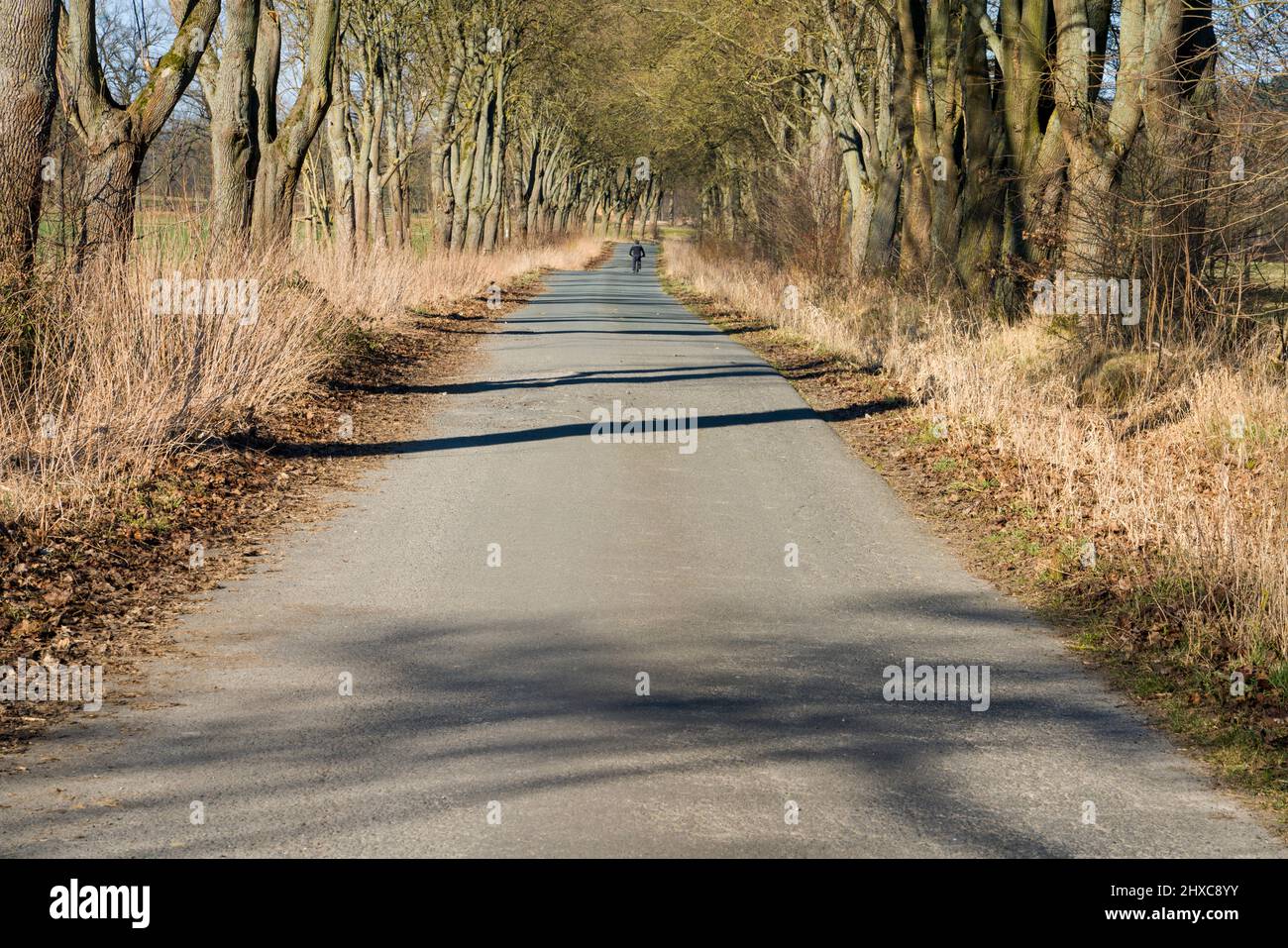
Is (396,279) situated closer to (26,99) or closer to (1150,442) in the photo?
(26,99)

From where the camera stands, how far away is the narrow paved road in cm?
467

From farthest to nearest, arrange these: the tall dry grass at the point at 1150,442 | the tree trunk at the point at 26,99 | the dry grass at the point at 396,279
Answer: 1. the dry grass at the point at 396,279
2. the tree trunk at the point at 26,99
3. the tall dry grass at the point at 1150,442

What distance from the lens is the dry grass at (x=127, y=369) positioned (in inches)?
Result: 352

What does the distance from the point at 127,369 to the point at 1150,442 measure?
8.16 m

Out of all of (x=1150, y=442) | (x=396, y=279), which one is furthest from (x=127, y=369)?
(x=396, y=279)

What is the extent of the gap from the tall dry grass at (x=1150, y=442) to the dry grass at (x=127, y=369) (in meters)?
6.30

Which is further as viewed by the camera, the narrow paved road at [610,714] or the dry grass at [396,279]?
the dry grass at [396,279]

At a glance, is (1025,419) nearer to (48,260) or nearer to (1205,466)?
(1205,466)

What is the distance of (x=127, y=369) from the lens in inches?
411

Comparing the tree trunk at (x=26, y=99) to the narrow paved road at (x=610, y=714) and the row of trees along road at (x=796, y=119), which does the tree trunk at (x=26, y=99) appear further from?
the narrow paved road at (x=610, y=714)

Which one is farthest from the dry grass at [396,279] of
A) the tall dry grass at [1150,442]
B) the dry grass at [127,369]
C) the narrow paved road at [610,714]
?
the narrow paved road at [610,714]

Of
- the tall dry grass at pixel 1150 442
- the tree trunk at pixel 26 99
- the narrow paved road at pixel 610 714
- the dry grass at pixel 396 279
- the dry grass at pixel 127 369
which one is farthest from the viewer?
the dry grass at pixel 396 279

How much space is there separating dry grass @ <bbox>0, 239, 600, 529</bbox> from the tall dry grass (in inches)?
248

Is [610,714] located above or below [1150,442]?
below
